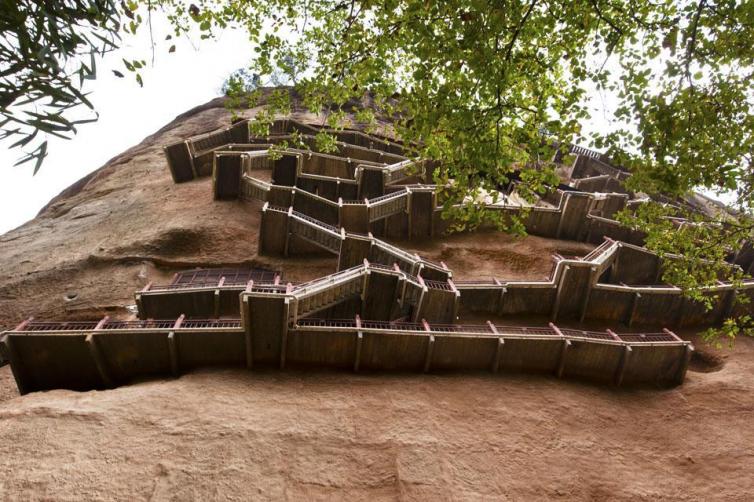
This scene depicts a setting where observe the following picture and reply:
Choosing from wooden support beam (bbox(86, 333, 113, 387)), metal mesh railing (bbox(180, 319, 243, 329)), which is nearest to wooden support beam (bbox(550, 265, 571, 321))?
metal mesh railing (bbox(180, 319, 243, 329))

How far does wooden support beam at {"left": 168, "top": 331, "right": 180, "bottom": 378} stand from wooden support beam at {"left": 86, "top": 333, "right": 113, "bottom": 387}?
2433mm

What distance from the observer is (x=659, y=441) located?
1780cm

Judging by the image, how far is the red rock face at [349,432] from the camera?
12836mm

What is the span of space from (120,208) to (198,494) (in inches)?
1064

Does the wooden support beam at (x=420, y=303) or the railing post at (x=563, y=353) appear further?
the wooden support beam at (x=420, y=303)

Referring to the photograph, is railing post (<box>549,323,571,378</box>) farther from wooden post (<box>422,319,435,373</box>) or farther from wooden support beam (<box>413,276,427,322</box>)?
wooden support beam (<box>413,276,427,322</box>)

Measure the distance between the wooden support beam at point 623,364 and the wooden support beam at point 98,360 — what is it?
21881 mm

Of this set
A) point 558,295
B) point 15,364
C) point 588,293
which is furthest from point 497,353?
point 15,364

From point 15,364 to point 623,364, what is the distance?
25133 millimetres

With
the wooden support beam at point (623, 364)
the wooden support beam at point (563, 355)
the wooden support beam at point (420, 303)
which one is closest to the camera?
the wooden support beam at point (563, 355)

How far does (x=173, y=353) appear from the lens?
1781cm

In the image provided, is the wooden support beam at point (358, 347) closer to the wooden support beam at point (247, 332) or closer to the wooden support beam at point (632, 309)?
the wooden support beam at point (247, 332)

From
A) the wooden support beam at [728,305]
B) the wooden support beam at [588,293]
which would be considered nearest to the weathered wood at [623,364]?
the wooden support beam at [588,293]

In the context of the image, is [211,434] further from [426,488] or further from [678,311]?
[678,311]
